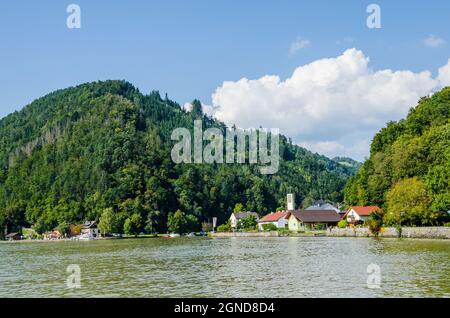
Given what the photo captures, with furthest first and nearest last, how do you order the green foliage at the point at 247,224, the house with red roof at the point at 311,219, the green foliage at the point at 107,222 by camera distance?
1. the green foliage at the point at 107,222
2. the green foliage at the point at 247,224
3. the house with red roof at the point at 311,219

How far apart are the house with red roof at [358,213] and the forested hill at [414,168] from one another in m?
1.88

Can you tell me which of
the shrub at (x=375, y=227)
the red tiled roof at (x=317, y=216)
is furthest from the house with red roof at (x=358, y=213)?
the red tiled roof at (x=317, y=216)

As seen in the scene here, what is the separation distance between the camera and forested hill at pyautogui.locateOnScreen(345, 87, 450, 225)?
77206 mm

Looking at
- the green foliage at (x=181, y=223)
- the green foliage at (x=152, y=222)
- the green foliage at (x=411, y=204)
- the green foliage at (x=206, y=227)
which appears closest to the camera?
the green foliage at (x=411, y=204)

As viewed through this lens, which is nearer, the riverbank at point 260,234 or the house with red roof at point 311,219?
the riverbank at point 260,234

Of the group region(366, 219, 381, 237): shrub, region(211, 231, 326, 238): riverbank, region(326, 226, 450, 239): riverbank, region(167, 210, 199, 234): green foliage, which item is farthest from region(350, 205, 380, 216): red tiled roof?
region(167, 210, 199, 234): green foliage

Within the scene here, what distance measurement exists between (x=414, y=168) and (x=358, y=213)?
27367mm

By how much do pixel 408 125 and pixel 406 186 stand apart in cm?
2205

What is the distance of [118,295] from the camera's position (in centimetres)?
2969

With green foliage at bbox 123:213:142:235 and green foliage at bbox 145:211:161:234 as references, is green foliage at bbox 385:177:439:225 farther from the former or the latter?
green foliage at bbox 145:211:161:234

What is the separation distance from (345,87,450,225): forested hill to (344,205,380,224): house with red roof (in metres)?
1.88

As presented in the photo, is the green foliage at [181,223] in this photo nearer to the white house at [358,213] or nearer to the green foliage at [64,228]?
the green foliage at [64,228]

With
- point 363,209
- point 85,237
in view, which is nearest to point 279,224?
point 363,209

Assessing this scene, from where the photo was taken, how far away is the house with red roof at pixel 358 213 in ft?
364
